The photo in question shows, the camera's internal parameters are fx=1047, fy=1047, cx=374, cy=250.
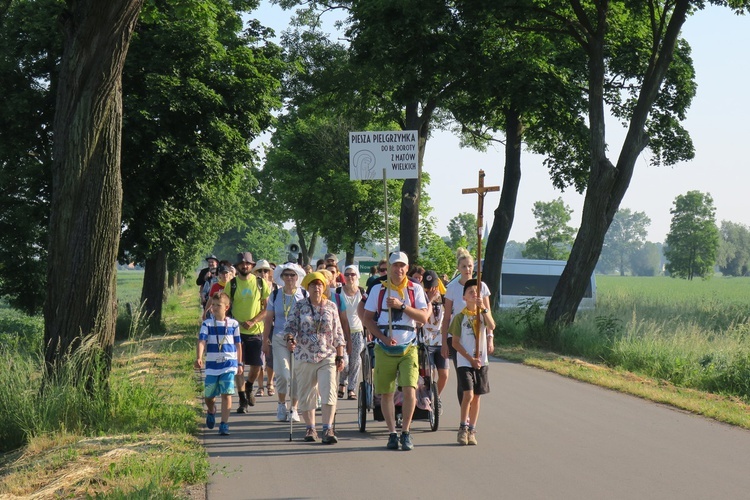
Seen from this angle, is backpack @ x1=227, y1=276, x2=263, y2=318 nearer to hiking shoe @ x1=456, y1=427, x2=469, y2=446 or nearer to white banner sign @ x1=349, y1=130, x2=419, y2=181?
white banner sign @ x1=349, y1=130, x2=419, y2=181

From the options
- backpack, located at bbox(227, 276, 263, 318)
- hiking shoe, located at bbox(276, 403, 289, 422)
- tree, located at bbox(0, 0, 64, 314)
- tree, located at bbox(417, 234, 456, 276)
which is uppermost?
tree, located at bbox(0, 0, 64, 314)

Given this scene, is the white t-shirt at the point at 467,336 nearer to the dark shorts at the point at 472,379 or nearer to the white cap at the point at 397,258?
the dark shorts at the point at 472,379

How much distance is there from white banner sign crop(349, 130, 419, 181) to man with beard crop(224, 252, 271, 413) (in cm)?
202

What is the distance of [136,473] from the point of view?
8.09 m

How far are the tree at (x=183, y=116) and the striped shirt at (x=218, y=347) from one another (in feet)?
47.5

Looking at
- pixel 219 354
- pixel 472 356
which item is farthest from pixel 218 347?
pixel 472 356

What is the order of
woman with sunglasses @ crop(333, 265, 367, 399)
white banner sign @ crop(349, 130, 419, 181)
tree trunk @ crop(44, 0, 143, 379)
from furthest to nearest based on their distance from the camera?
white banner sign @ crop(349, 130, 419, 181) → woman with sunglasses @ crop(333, 265, 367, 399) → tree trunk @ crop(44, 0, 143, 379)

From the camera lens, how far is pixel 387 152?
14.3 meters

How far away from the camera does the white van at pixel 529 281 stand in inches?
1259

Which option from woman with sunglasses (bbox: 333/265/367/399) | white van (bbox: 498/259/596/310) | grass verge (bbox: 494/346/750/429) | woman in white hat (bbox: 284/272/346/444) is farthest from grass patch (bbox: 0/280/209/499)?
white van (bbox: 498/259/596/310)

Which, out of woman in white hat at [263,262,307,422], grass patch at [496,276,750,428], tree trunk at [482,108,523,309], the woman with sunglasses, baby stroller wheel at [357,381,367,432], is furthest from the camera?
tree trunk at [482,108,523,309]

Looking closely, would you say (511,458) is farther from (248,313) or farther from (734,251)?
(734,251)

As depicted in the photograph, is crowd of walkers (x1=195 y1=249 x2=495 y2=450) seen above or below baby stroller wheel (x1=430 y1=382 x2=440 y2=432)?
above

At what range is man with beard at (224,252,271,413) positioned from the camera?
1335cm
